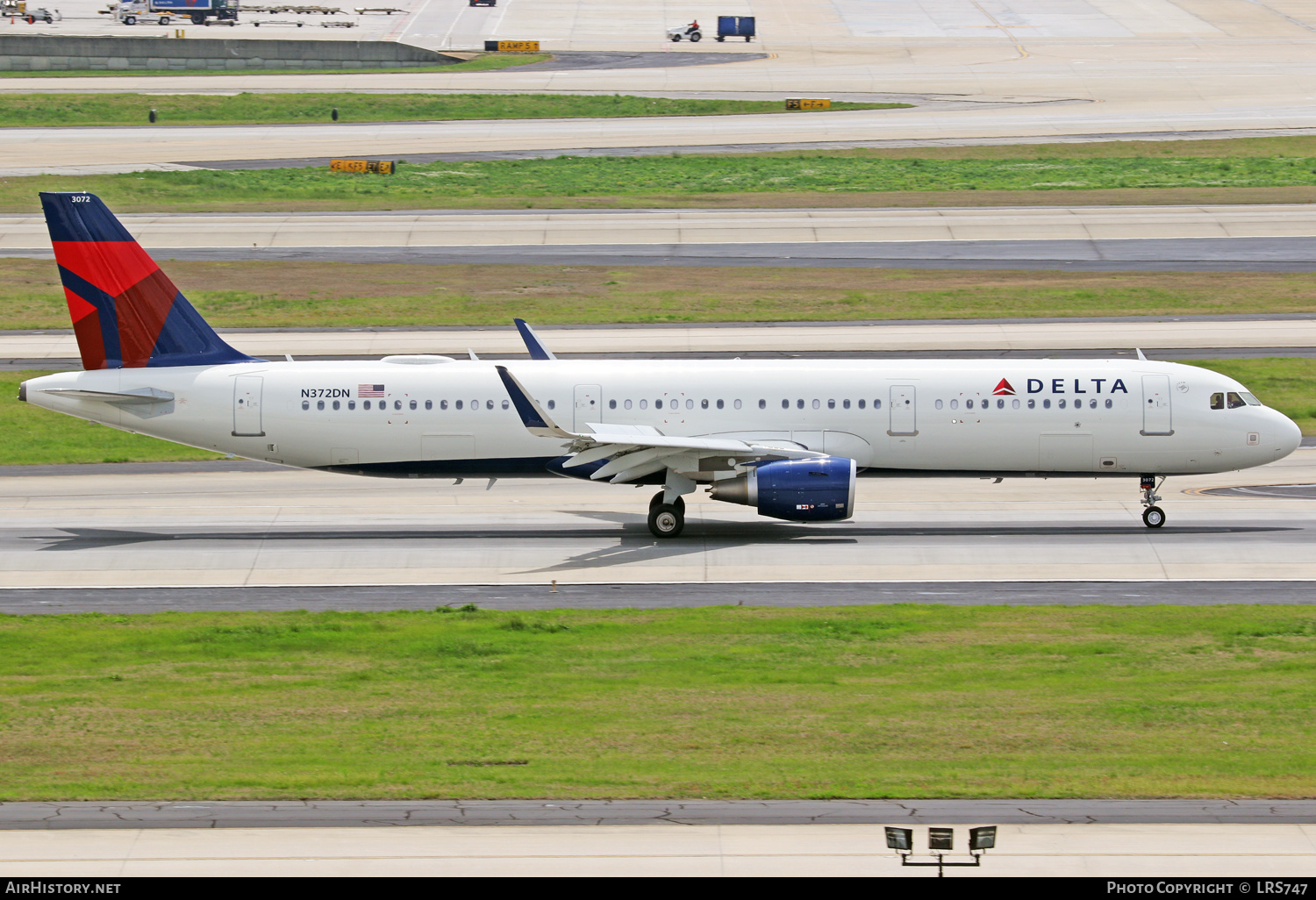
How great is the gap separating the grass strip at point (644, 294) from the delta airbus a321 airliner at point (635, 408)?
22.9 metres

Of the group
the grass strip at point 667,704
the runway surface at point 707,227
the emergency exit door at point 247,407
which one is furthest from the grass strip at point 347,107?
the grass strip at point 667,704

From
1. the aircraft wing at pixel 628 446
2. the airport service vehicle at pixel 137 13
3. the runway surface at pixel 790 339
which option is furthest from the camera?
the airport service vehicle at pixel 137 13

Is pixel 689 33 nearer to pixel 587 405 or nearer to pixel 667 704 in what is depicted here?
pixel 587 405

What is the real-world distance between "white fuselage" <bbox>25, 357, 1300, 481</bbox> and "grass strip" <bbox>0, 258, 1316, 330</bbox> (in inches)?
916

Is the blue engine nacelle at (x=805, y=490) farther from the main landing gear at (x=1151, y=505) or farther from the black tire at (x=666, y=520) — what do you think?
the main landing gear at (x=1151, y=505)

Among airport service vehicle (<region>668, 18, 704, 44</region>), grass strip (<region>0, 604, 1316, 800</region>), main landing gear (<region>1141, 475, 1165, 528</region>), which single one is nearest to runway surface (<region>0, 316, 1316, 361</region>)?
main landing gear (<region>1141, 475, 1165, 528</region>)

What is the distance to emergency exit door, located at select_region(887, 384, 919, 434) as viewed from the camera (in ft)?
129

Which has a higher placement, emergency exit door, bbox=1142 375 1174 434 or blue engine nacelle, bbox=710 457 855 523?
emergency exit door, bbox=1142 375 1174 434

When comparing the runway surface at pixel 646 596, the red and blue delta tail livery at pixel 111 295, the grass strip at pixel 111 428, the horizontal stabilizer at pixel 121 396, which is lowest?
the runway surface at pixel 646 596

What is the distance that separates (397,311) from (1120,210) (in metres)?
40.2

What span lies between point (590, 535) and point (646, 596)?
A: 20.1ft

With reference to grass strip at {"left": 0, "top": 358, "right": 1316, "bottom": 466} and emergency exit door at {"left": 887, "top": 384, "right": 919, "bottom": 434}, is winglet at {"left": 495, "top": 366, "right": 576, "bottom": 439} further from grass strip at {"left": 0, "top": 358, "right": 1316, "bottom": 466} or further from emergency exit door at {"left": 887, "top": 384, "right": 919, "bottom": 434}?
grass strip at {"left": 0, "top": 358, "right": 1316, "bottom": 466}

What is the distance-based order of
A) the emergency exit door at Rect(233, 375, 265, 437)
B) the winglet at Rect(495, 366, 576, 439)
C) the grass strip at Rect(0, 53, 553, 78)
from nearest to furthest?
1. the winglet at Rect(495, 366, 576, 439)
2. the emergency exit door at Rect(233, 375, 265, 437)
3. the grass strip at Rect(0, 53, 553, 78)

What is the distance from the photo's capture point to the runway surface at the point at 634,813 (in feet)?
67.2
